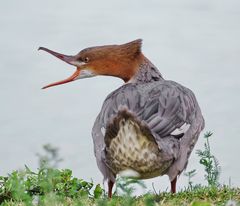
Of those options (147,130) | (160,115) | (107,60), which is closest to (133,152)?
(147,130)

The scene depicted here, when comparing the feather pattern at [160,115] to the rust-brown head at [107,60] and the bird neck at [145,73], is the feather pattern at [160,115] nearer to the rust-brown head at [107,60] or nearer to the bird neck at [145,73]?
the bird neck at [145,73]

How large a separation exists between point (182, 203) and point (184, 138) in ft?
3.00

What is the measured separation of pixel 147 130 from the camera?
5.94 meters

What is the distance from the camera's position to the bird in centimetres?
597

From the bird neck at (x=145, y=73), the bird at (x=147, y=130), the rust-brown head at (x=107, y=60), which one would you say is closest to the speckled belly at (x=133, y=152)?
the bird at (x=147, y=130)

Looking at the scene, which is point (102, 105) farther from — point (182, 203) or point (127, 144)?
point (182, 203)

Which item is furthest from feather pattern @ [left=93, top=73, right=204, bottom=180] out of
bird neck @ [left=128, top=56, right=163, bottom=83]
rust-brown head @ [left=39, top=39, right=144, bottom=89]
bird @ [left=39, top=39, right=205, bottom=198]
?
rust-brown head @ [left=39, top=39, right=144, bottom=89]

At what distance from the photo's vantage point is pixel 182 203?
5.80 meters

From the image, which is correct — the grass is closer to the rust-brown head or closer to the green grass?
the green grass

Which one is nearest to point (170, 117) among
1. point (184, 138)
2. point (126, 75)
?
point (184, 138)

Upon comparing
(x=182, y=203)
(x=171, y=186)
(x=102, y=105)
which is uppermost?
(x=102, y=105)

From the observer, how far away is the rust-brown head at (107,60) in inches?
318

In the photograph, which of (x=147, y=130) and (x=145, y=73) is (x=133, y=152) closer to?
(x=147, y=130)

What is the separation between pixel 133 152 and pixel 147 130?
0.88 feet
